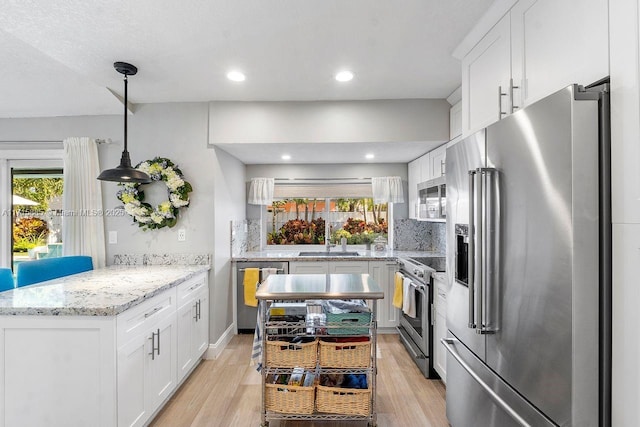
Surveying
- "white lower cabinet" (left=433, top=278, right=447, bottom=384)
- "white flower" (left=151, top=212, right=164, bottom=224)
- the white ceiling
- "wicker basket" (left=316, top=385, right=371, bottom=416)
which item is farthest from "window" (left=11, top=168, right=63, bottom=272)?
"white lower cabinet" (left=433, top=278, right=447, bottom=384)

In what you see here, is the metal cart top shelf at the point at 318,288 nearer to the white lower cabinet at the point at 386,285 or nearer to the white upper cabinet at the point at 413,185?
the white lower cabinet at the point at 386,285

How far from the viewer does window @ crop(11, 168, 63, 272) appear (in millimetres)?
3465

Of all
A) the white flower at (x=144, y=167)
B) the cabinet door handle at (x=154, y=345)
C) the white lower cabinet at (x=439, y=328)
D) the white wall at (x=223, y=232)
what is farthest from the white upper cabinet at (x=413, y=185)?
the cabinet door handle at (x=154, y=345)

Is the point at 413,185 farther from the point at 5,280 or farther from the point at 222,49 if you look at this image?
the point at 5,280

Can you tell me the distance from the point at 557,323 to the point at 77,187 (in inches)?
144

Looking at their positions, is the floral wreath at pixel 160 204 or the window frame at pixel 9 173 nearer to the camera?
the floral wreath at pixel 160 204

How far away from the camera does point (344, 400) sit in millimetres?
2105

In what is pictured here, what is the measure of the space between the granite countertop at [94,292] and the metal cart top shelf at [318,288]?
29.2 inches

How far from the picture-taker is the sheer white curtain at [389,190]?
454cm

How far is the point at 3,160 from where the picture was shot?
3.41 m

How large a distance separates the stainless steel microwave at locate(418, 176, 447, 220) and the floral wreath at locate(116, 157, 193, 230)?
7.55 feet

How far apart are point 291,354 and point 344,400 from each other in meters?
0.42

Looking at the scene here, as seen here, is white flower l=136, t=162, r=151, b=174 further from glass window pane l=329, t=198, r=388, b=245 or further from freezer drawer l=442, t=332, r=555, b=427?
freezer drawer l=442, t=332, r=555, b=427

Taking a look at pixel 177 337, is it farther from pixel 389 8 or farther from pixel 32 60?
pixel 389 8
